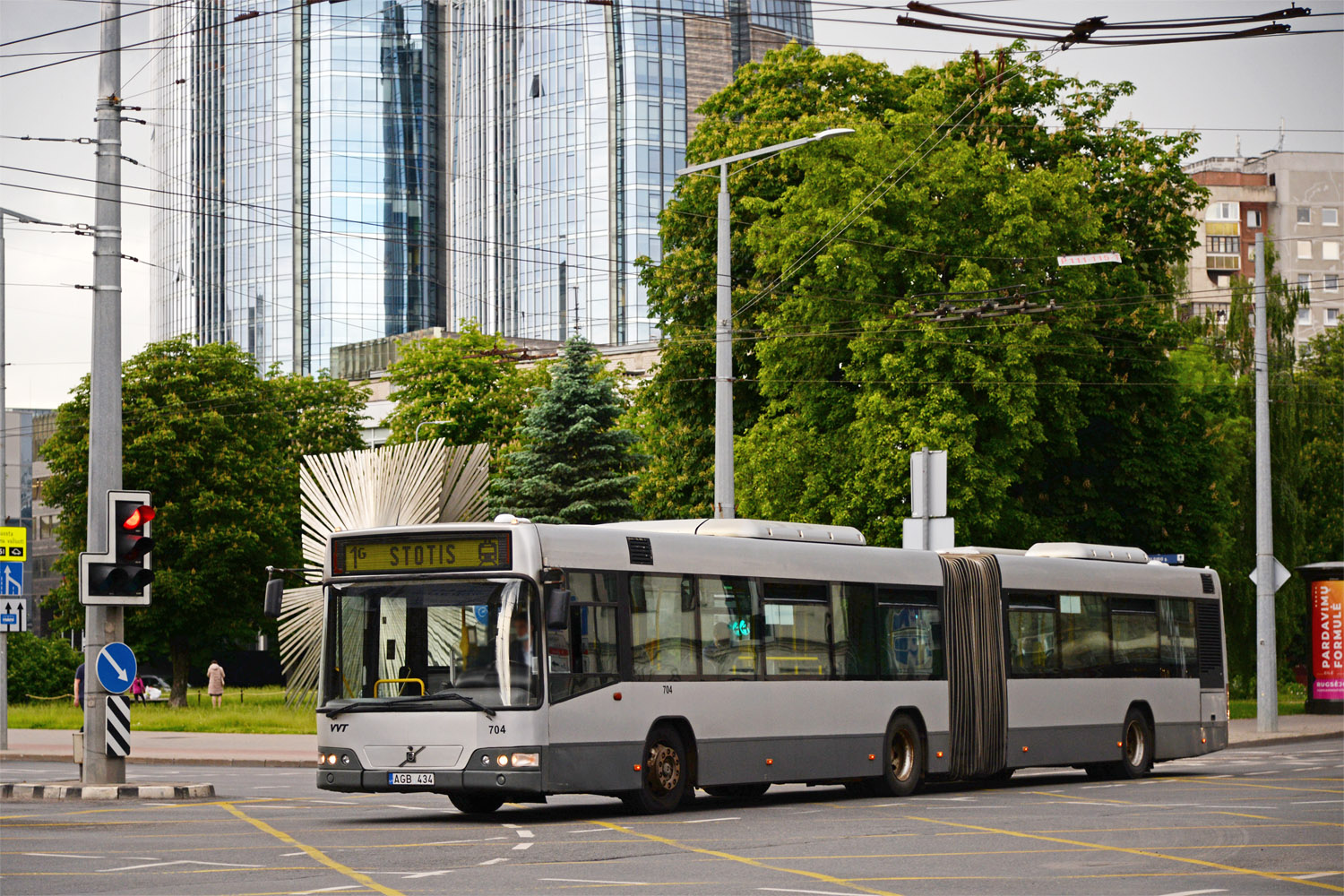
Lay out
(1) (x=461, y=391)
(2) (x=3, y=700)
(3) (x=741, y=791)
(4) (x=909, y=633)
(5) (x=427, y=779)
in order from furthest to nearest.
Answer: (1) (x=461, y=391) < (2) (x=3, y=700) < (4) (x=909, y=633) < (3) (x=741, y=791) < (5) (x=427, y=779)

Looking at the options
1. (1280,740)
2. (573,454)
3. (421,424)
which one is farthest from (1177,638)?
(421,424)

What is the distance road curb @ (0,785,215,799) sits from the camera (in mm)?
19578

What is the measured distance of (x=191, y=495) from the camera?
59.2m

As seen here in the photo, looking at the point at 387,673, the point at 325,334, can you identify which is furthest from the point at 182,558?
the point at 325,334

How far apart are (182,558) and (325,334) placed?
278ft

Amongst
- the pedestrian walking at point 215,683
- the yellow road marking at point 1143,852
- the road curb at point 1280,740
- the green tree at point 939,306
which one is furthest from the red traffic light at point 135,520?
the pedestrian walking at point 215,683

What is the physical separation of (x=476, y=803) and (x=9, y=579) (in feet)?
57.6

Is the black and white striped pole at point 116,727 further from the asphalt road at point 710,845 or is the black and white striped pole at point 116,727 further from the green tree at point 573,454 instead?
the green tree at point 573,454

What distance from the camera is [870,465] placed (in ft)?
113

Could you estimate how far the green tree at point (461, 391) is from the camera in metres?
71.0

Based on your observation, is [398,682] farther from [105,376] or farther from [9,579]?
[9,579]

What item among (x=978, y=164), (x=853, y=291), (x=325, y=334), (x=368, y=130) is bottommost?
(x=853, y=291)

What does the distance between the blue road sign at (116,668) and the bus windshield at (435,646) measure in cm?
362

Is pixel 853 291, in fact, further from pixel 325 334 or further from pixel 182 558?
pixel 325 334
